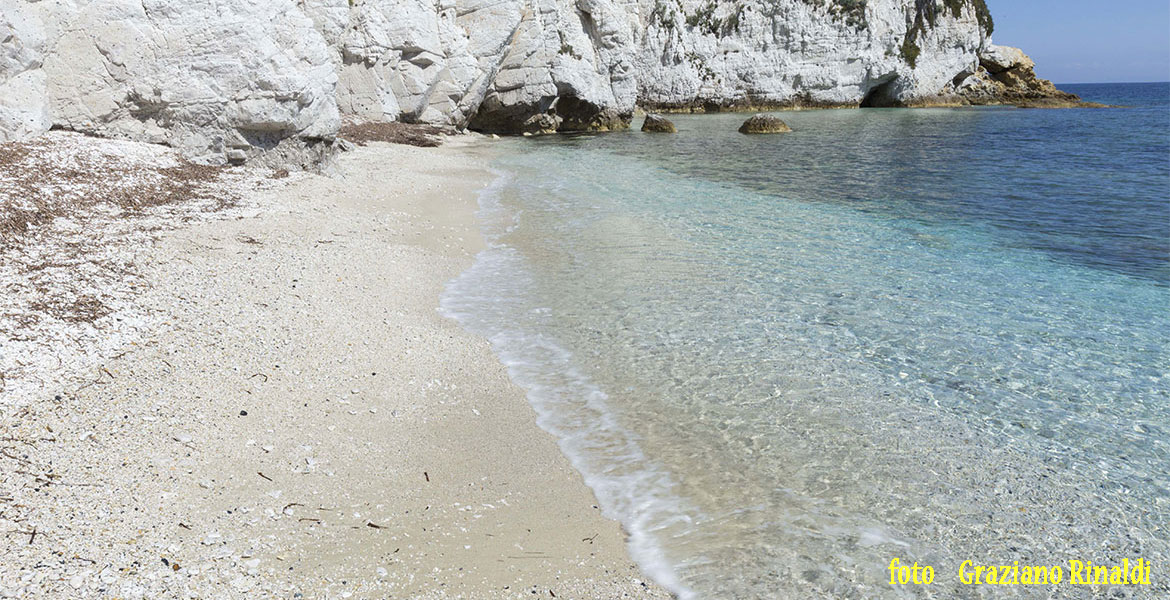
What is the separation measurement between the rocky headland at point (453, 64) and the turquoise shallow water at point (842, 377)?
5.77 m

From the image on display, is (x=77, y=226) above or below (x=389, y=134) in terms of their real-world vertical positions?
below

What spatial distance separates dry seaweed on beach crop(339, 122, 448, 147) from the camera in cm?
2368

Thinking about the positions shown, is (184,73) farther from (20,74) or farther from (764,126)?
(764,126)

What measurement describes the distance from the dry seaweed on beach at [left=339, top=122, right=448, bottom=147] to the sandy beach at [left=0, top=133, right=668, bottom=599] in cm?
1597

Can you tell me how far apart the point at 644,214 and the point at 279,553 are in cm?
1216

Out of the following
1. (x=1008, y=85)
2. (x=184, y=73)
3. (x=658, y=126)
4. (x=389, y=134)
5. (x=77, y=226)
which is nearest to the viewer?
(x=77, y=226)

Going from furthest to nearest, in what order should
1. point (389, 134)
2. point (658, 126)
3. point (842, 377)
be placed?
point (658, 126) < point (389, 134) < point (842, 377)

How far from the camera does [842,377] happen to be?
703 centimetres

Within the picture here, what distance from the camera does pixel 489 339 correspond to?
7891 mm

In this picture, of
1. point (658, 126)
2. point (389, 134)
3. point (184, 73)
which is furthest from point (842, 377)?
point (658, 126)

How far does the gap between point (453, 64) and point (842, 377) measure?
26.8 meters

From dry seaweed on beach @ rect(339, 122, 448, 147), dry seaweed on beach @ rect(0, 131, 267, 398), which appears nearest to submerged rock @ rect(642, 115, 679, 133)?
dry seaweed on beach @ rect(339, 122, 448, 147)

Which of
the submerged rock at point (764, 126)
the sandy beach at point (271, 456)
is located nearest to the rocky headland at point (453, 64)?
the sandy beach at point (271, 456)

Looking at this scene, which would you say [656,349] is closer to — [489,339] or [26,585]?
[489,339]
